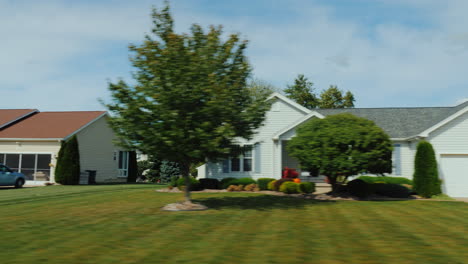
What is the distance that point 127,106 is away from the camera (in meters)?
13.2

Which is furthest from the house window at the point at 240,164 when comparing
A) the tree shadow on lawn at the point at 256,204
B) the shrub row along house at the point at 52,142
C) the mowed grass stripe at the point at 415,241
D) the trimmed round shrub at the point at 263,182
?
the mowed grass stripe at the point at 415,241

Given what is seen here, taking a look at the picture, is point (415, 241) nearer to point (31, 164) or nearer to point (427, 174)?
point (427, 174)

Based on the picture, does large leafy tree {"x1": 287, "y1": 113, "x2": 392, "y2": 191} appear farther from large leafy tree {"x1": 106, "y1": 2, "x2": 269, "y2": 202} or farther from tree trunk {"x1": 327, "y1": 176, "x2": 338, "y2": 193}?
large leafy tree {"x1": 106, "y1": 2, "x2": 269, "y2": 202}

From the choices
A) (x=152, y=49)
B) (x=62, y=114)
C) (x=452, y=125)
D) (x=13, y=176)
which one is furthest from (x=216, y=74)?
(x=62, y=114)

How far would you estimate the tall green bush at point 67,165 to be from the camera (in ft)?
88.6

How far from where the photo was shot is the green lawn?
729 centimetres

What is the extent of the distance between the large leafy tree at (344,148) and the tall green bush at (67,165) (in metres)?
17.6

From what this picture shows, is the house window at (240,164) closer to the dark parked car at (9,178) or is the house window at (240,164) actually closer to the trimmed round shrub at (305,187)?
the trimmed round shrub at (305,187)

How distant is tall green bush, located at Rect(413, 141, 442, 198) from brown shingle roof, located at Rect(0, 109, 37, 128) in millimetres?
32790

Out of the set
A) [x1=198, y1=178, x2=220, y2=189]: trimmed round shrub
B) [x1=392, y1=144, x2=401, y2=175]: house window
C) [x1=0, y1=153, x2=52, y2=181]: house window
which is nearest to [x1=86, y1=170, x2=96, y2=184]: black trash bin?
[x1=0, y1=153, x2=52, y2=181]: house window

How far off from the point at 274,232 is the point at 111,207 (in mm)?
7656

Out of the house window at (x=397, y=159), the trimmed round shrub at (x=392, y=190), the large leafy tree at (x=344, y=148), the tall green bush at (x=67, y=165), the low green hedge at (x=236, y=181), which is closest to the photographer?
the large leafy tree at (x=344, y=148)

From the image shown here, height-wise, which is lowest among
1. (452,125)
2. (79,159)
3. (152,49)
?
(79,159)

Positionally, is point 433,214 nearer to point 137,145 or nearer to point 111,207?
point 137,145
